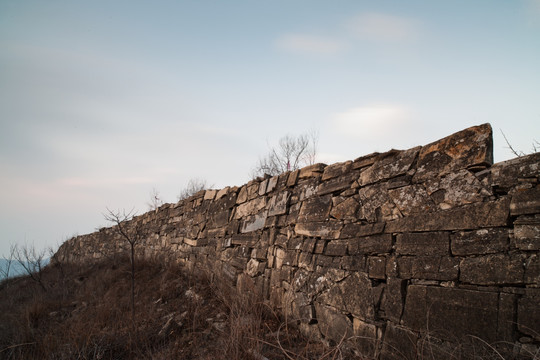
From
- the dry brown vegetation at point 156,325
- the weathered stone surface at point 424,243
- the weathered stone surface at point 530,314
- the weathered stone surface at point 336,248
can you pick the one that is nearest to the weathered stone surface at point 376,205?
the weathered stone surface at point 424,243

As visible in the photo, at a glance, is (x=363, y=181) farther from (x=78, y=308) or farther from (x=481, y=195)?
(x=78, y=308)

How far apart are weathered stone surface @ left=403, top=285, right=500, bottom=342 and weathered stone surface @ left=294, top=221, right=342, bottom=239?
3.42ft

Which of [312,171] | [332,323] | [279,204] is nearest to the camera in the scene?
[332,323]

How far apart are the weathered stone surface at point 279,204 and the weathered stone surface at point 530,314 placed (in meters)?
2.81

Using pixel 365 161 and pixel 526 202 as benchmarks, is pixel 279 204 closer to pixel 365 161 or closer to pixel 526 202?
pixel 365 161

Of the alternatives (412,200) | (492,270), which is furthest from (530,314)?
(412,200)

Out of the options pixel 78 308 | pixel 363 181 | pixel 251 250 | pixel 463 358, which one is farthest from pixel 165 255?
pixel 463 358

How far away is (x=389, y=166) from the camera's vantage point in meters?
3.14

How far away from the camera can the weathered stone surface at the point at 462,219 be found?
89.0 inches

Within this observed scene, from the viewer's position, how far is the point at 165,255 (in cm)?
797

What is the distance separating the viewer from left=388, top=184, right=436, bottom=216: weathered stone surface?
2734 mm

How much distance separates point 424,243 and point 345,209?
0.98m

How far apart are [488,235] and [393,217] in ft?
2.64

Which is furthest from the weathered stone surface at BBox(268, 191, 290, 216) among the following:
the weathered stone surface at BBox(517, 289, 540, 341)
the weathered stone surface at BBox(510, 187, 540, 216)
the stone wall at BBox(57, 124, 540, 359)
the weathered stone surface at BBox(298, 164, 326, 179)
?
the weathered stone surface at BBox(517, 289, 540, 341)
